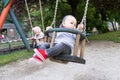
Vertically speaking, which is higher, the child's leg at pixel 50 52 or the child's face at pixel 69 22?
the child's face at pixel 69 22

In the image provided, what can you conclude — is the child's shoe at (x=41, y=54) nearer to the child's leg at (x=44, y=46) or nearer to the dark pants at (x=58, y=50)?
the dark pants at (x=58, y=50)

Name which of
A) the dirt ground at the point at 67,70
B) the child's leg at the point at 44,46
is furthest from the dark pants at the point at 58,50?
the dirt ground at the point at 67,70

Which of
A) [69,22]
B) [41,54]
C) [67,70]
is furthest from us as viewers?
[67,70]

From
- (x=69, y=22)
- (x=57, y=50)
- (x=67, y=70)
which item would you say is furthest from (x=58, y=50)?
(x=67, y=70)

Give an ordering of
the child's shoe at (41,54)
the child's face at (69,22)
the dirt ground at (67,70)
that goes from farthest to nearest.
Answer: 1. the dirt ground at (67,70)
2. the child's face at (69,22)
3. the child's shoe at (41,54)

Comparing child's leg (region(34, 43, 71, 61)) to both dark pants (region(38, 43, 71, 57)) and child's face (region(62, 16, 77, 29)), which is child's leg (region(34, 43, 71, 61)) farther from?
child's face (region(62, 16, 77, 29))

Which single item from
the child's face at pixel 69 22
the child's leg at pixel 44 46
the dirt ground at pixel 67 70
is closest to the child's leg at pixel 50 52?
the child's leg at pixel 44 46

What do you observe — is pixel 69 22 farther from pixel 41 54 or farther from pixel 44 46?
pixel 41 54

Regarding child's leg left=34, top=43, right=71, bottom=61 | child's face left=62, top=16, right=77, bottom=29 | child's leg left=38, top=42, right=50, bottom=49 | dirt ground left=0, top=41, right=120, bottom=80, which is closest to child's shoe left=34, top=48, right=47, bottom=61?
child's leg left=34, top=43, right=71, bottom=61

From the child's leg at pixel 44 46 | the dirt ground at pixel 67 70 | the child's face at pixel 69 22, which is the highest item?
the child's face at pixel 69 22

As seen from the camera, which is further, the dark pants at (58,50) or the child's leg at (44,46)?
the child's leg at (44,46)

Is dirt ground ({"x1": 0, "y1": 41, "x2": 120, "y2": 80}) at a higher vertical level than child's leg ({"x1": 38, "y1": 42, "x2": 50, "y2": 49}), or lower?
lower

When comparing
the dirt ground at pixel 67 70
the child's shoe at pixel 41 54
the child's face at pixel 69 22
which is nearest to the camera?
the child's shoe at pixel 41 54

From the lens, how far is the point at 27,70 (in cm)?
743
